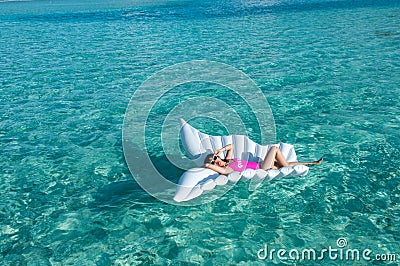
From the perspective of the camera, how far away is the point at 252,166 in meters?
7.00

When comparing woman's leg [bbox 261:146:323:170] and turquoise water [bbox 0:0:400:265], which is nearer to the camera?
turquoise water [bbox 0:0:400:265]

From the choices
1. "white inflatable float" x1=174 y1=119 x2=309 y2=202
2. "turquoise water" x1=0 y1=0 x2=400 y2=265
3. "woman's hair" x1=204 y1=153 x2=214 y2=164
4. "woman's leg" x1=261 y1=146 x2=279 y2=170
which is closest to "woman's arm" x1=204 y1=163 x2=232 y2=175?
A: "white inflatable float" x1=174 y1=119 x2=309 y2=202

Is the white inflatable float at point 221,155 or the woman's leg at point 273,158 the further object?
the woman's leg at point 273,158

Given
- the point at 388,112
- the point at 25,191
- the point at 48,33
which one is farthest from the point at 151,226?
the point at 48,33

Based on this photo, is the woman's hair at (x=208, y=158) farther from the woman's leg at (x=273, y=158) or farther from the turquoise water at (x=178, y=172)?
the woman's leg at (x=273, y=158)

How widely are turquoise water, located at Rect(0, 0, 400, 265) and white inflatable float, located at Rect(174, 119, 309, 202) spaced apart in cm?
56

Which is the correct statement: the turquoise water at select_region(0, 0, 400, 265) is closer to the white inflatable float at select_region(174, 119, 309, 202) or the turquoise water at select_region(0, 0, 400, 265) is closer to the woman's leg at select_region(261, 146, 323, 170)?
the woman's leg at select_region(261, 146, 323, 170)

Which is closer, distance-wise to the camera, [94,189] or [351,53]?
[94,189]

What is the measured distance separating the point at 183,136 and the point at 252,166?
165 centimetres

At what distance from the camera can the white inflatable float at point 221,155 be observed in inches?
240

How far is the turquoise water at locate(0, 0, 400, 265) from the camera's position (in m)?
5.75

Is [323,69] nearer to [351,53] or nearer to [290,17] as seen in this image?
[351,53]

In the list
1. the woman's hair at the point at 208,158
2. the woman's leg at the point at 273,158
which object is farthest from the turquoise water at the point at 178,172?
the woman's hair at the point at 208,158

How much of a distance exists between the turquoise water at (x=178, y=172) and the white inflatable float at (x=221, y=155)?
1.84ft
